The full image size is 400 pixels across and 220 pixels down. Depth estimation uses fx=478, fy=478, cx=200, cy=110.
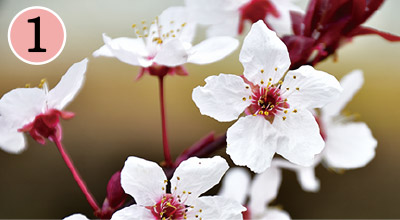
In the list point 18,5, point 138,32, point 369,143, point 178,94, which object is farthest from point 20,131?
point 178,94

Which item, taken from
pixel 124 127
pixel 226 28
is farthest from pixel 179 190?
pixel 124 127

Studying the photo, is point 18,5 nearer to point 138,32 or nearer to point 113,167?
point 113,167

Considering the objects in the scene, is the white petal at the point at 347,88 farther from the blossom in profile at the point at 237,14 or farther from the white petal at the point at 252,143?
the white petal at the point at 252,143

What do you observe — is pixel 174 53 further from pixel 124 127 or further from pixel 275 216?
pixel 124 127

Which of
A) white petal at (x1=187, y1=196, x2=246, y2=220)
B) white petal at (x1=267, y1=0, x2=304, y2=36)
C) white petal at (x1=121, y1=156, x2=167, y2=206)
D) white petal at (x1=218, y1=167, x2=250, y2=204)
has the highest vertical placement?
white petal at (x1=267, y1=0, x2=304, y2=36)

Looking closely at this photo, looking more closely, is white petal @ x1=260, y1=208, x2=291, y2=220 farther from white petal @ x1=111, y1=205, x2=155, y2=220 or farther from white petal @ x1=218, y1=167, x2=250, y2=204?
white petal @ x1=111, y1=205, x2=155, y2=220

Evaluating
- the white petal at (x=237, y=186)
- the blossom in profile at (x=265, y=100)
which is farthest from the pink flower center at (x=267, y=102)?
the white petal at (x=237, y=186)

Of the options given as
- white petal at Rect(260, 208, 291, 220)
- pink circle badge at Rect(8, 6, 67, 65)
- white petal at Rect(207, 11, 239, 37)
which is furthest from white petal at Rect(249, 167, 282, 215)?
pink circle badge at Rect(8, 6, 67, 65)
